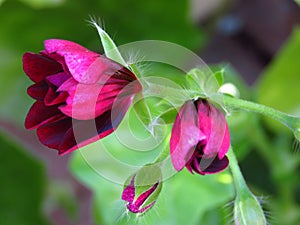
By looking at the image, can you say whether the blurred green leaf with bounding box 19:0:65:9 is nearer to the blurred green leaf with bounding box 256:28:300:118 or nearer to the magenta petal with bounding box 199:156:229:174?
the blurred green leaf with bounding box 256:28:300:118

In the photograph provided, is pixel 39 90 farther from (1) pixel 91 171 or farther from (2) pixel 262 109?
(1) pixel 91 171

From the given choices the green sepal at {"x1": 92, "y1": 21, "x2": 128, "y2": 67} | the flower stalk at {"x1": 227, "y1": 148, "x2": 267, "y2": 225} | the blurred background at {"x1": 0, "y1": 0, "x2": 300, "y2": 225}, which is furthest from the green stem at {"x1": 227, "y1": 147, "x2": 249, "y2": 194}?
the blurred background at {"x1": 0, "y1": 0, "x2": 300, "y2": 225}

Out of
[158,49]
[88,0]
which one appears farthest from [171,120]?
[88,0]

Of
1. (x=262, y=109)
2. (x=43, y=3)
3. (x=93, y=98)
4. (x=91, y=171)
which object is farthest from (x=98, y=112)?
(x=43, y=3)

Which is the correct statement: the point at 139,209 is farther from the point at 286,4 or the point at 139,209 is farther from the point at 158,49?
the point at 286,4

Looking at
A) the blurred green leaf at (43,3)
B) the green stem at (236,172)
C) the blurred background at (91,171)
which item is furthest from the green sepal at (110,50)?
the blurred green leaf at (43,3)

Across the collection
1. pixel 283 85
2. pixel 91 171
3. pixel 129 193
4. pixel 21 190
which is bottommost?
pixel 21 190

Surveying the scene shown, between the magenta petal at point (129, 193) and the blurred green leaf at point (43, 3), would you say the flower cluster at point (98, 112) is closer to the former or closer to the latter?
the magenta petal at point (129, 193)
